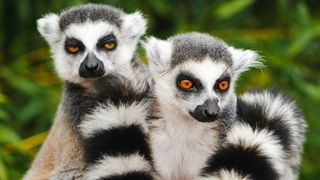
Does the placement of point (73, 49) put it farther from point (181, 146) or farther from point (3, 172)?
point (3, 172)

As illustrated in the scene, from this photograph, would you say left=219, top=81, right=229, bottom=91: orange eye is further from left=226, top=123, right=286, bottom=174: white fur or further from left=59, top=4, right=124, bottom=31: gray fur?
left=59, top=4, right=124, bottom=31: gray fur

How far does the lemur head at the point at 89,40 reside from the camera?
429 cm

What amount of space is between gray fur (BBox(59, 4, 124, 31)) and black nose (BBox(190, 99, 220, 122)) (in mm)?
1052

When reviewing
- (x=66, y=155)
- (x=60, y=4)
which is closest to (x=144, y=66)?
(x=66, y=155)

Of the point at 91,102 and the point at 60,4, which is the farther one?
the point at 60,4

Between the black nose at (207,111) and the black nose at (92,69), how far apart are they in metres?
0.70

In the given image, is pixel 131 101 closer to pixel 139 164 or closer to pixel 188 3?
pixel 139 164

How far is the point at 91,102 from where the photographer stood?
3.98m

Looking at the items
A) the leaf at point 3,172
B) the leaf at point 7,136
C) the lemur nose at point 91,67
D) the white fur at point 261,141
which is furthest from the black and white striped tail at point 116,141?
the leaf at point 7,136

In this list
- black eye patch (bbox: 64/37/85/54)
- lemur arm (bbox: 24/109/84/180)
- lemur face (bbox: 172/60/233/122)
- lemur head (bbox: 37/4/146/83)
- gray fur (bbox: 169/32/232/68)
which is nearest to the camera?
lemur face (bbox: 172/60/233/122)

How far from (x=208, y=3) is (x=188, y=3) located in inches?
7.8

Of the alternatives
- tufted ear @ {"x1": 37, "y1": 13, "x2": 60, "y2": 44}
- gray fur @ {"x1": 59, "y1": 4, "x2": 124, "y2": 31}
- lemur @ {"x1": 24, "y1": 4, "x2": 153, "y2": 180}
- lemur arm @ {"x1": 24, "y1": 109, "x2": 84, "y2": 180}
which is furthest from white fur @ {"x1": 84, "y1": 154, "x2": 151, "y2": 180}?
tufted ear @ {"x1": 37, "y1": 13, "x2": 60, "y2": 44}

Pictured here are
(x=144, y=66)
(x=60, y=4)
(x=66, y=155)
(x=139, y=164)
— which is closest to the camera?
(x=139, y=164)

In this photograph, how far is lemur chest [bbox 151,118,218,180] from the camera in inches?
147
